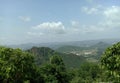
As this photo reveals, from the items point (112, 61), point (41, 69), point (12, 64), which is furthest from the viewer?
point (41, 69)

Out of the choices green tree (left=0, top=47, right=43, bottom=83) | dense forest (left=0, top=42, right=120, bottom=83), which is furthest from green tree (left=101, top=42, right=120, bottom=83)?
green tree (left=0, top=47, right=43, bottom=83)

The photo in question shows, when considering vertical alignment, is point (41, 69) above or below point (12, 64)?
below

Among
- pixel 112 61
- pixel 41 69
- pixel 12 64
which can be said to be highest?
pixel 112 61

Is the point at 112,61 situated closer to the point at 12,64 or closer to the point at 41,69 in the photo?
the point at 12,64

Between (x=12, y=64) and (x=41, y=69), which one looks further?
(x=41, y=69)

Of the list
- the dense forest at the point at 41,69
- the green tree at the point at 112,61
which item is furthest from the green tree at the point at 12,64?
the green tree at the point at 112,61

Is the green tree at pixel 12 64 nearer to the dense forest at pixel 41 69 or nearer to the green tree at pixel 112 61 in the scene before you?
the dense forest at pixel 41 69

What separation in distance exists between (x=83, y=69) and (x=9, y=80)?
256 ft

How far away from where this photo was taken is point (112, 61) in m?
20.2

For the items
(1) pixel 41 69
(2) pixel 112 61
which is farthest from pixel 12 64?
(1) pixel 41 69

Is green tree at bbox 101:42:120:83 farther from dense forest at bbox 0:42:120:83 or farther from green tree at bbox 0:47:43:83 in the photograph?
green tree at bbox 0:47:43:83

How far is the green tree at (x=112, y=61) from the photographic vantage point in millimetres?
19656

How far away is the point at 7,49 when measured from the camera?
46.6m

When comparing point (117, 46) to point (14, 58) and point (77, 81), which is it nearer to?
point (14, 58)
